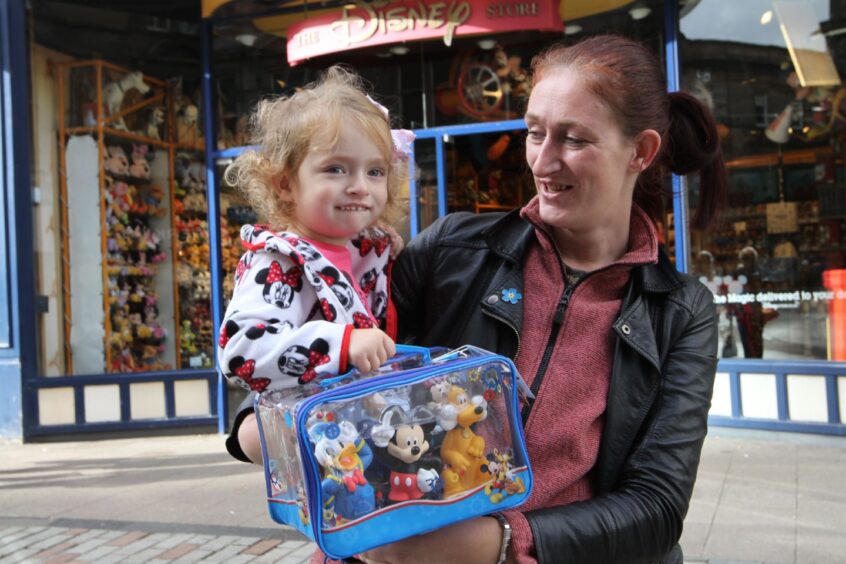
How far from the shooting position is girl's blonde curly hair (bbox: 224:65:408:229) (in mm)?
1927

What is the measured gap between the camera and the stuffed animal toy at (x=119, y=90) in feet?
29.7

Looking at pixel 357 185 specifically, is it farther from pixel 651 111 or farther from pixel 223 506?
pixel 223 506

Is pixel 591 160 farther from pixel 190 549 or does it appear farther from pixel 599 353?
pixel 190 549

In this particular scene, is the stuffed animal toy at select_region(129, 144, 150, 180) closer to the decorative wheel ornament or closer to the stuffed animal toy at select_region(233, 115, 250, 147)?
the stuffed animal toy at select_region(233, 115, 250, 147)

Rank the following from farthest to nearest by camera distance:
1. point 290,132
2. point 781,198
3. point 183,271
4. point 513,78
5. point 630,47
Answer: point 183,271, point 513,78, point 781,198, point 290,132, point 630,47

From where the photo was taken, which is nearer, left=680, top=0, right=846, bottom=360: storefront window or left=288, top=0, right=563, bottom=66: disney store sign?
left=680, top=0, right=846, bottom=360: storefront window

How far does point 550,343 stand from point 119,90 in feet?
27.2

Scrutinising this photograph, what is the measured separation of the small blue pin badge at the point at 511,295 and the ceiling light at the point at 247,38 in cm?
766

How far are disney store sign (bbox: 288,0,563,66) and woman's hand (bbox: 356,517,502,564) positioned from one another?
6.90m

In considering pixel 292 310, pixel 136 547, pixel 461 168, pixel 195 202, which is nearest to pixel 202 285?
pixel 195 202

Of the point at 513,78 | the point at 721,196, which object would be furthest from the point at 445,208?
the point at 721,196

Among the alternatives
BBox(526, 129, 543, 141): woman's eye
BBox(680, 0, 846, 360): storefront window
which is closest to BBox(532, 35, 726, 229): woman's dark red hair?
BBox(526, 129, 543, 141): woman's eye

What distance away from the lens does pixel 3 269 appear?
340 inches

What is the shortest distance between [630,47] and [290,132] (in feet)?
2.39
